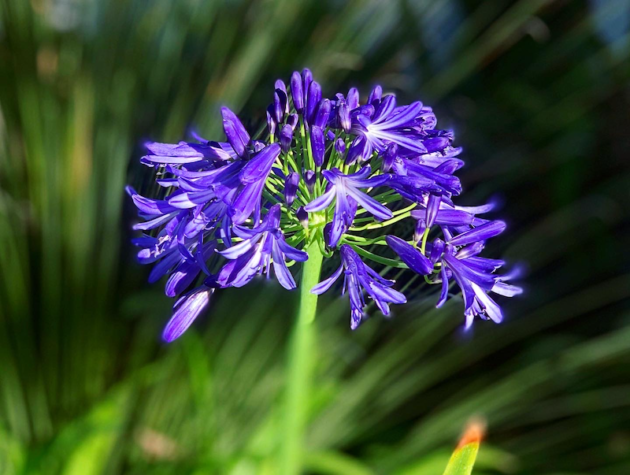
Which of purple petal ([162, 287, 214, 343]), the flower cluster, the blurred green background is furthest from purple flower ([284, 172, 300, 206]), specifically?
the blurred green background

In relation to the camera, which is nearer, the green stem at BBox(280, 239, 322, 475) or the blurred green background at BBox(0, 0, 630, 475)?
the green stem at BBox(280, 239, 322, 475)

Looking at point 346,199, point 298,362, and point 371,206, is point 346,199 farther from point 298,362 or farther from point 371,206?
point 298,362

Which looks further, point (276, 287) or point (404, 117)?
point (276, 287)

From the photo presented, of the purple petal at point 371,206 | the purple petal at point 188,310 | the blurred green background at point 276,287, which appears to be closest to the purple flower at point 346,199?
the purple petal at point 371,206

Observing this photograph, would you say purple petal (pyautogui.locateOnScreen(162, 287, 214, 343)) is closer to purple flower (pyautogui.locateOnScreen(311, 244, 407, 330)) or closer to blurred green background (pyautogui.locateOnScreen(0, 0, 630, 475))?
purple flower (pyautogui.locateOnScreen(311, 244, 407, 330))

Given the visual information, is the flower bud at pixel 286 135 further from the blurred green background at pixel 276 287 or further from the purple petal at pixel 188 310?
the blurred green background at pixel 276 287

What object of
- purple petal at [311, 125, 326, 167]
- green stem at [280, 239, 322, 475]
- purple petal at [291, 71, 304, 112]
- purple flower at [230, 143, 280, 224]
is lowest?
green stem at [280, 239, 322, 475]

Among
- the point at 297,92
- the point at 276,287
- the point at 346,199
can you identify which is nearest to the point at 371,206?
the point at 346,199
